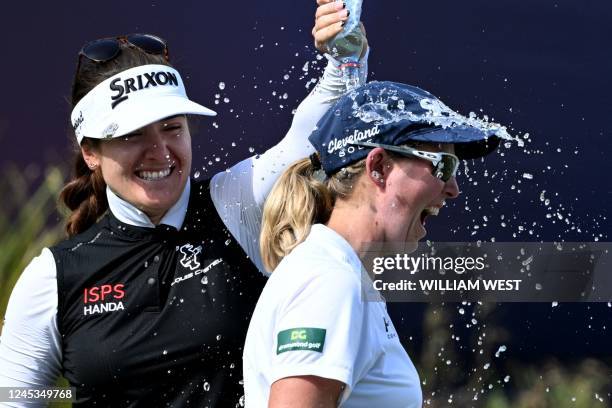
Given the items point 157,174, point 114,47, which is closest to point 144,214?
point 157,174

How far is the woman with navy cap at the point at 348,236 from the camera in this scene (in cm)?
185

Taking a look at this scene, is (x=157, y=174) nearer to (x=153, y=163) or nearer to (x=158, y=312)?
(x=153, y=163)

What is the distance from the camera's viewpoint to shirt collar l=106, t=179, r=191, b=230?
2.74 m

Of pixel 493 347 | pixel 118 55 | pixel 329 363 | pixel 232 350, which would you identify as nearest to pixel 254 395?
pixel 329 363

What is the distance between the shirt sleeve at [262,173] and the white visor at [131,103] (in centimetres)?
19

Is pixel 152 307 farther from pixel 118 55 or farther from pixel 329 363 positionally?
pixel 329 363

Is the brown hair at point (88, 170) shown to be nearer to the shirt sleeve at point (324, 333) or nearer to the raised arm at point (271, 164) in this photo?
the raised arm at point (271, 164)

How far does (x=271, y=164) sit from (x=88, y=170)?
0.58 m

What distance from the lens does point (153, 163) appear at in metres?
2.67

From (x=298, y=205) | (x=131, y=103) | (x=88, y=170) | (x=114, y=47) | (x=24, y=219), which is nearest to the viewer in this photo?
(x=298, y=205)

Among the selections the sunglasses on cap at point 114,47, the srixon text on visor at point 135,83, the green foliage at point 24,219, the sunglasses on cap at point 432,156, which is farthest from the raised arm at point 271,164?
the green foliage at point 24,219

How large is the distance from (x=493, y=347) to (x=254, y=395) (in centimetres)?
296

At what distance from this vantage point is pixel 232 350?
2.62m

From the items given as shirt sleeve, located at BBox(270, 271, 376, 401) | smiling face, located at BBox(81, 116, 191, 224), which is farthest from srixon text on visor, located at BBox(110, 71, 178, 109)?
shirt sleeve, located at BBox(270, 271, 376, 401)
